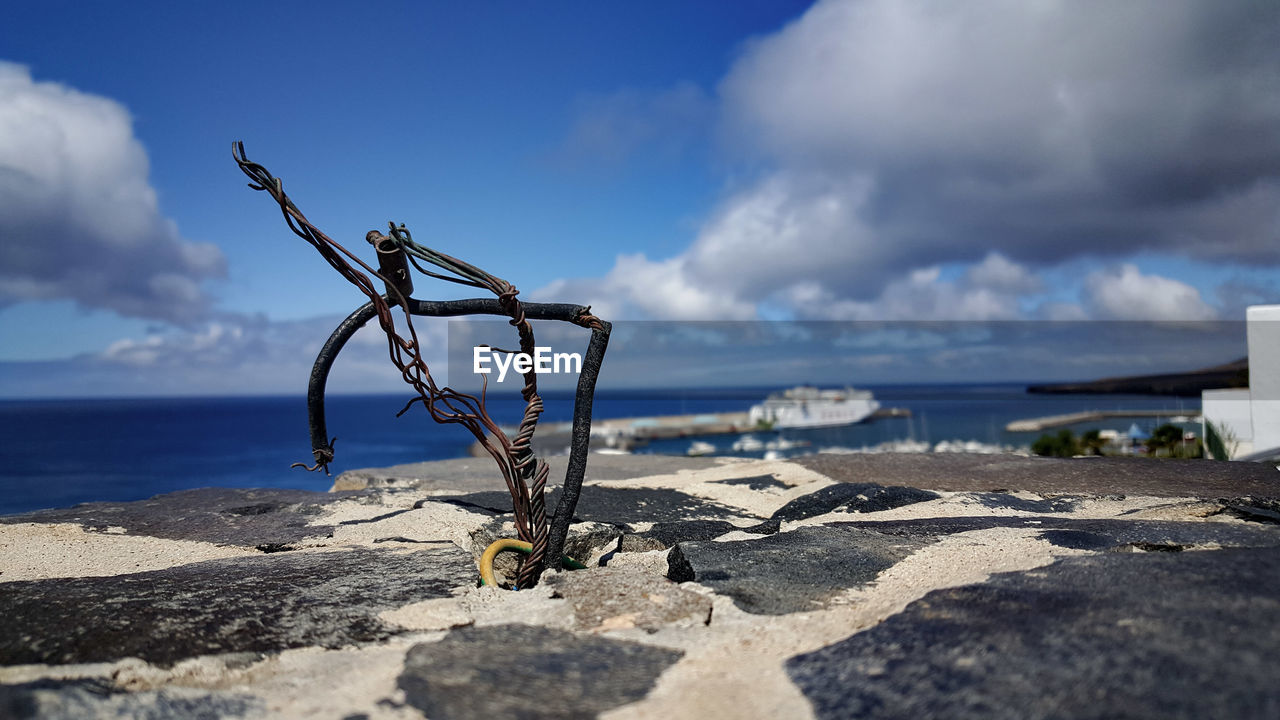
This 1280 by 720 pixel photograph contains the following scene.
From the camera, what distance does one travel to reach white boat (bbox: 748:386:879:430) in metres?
55.8

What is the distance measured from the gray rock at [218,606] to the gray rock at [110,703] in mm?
314

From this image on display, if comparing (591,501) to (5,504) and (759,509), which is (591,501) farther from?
(5,504)

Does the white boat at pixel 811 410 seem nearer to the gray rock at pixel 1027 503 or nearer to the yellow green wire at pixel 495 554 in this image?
→ the gray rock at pixel 1027 503

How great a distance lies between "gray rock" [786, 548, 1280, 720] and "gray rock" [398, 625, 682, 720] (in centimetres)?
51

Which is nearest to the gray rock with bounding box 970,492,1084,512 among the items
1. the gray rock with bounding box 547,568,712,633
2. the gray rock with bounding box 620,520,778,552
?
the gray rock with bounding box 620,520,778,552

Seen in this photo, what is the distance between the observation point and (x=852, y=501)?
209 inches

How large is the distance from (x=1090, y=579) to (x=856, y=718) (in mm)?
1362

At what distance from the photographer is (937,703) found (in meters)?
1.79

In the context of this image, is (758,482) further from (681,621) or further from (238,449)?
(238,449)

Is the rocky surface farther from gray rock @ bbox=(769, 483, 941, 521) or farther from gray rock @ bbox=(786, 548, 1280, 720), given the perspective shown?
gray rock @ bbox=(769, 483, 941, 521)

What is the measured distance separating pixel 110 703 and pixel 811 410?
186 ft

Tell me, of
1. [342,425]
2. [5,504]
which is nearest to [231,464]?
[5,504]

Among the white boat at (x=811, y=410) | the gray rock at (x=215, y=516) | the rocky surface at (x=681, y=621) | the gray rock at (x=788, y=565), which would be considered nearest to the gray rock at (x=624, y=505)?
the rocky surface at (x=681, y=621)

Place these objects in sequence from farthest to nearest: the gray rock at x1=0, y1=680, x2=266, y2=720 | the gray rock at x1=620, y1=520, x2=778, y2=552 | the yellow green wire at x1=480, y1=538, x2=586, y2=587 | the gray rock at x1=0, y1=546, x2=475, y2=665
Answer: the gray rock at x1=620, y1=520, x2=778, y2=552 → the yellow green wire at x1=480, y1=538, x2=586, y2=587 → the gray rock at x1=0, y1=546, x2=475, y2=665 → the gray rock at x1=0, y1=680, x2=266, y2=720
